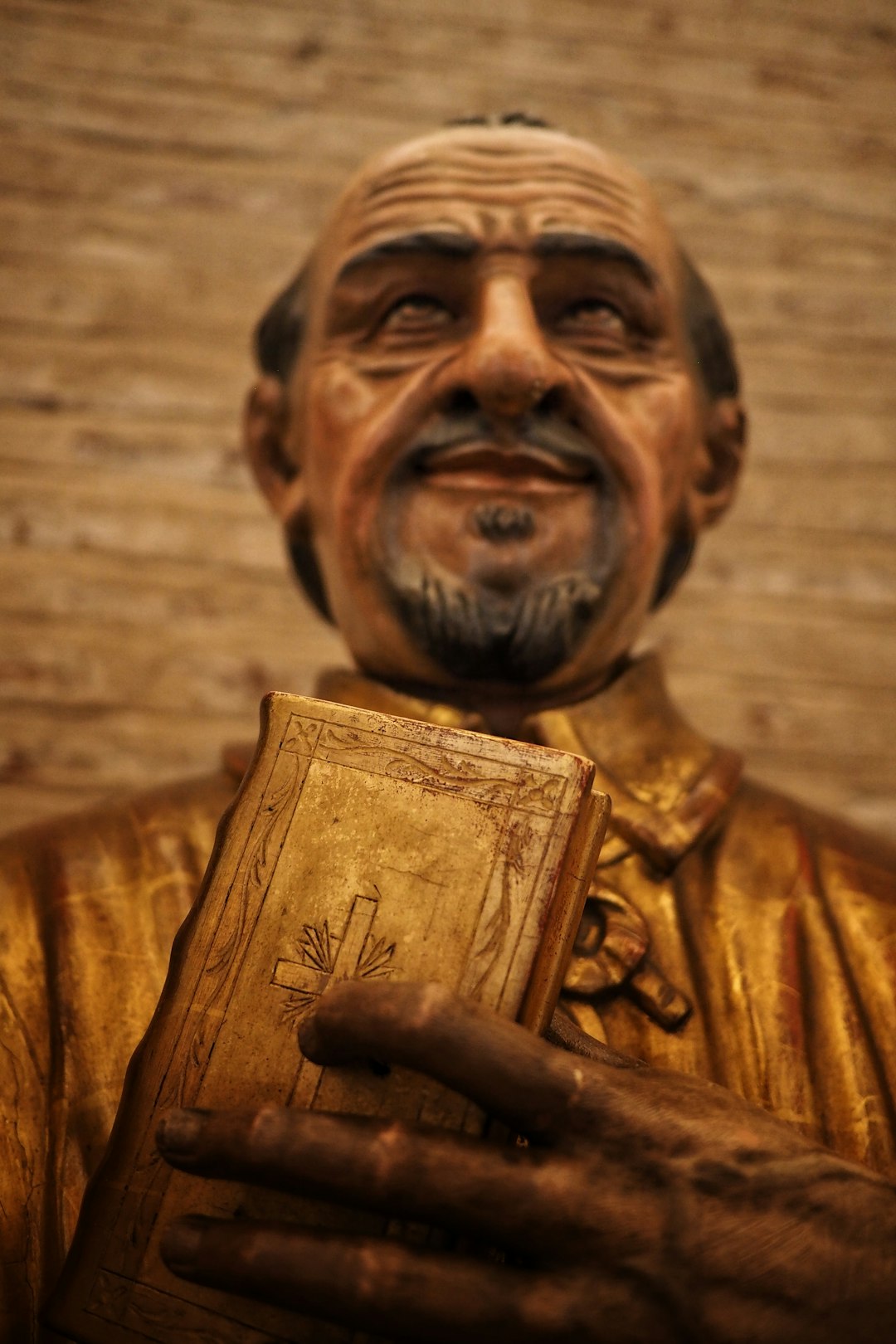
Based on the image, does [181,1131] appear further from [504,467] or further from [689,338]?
[689,338]

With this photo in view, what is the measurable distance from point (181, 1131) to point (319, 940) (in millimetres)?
173

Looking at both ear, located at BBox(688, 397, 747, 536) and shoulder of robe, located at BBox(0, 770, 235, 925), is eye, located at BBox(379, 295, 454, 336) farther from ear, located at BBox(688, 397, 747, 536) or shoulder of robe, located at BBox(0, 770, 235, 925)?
shoulder of robe, located at BBox(0, 770, 235, 925)

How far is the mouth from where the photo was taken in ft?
5.08

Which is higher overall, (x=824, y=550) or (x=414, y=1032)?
(x=824, y=550)

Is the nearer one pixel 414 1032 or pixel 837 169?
→ pixel 414 1032

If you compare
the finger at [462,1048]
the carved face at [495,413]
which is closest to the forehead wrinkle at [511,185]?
the carved face at [495,413]

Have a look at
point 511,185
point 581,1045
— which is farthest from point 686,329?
point 581,1045

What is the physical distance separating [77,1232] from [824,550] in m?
2.02

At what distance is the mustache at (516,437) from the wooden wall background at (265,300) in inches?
39.4

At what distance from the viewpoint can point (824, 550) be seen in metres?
2.64

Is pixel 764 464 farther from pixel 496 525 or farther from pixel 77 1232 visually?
pixel 77 1232

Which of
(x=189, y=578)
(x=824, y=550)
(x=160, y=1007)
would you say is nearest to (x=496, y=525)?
(x=160, y=1007)

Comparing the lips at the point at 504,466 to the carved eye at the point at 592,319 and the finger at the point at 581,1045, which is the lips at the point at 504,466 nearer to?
the carved eye at the point at 592,319

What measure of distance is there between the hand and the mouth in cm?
76
